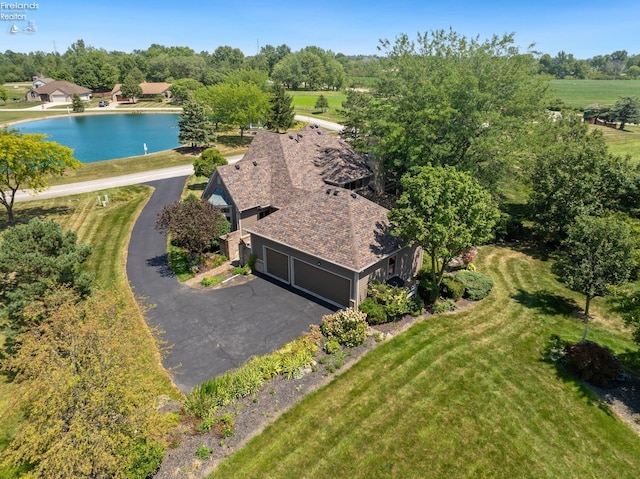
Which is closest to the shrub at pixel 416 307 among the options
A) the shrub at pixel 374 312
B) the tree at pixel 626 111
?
the shrub at pixel 374 312

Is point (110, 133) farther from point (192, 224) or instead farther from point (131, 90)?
point (192, 224)

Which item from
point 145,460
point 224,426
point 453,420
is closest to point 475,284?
point 453,420

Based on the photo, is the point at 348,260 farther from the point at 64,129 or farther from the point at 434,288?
the point at 64,129

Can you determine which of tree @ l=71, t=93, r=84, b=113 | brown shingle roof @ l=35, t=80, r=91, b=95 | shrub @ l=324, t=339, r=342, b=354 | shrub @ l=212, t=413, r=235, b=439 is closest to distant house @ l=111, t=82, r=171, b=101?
brown shingle roof @ l=35, t=80, r=91, b=95

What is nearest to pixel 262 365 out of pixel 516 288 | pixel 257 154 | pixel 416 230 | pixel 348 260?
pixel 348 260

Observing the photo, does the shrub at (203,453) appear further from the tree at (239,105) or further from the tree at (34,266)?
the tree at (239,105)

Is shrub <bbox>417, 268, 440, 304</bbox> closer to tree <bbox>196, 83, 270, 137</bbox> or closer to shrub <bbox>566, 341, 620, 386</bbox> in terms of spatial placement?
shrub <bbox>566, 341, 620, 386</bbox>
